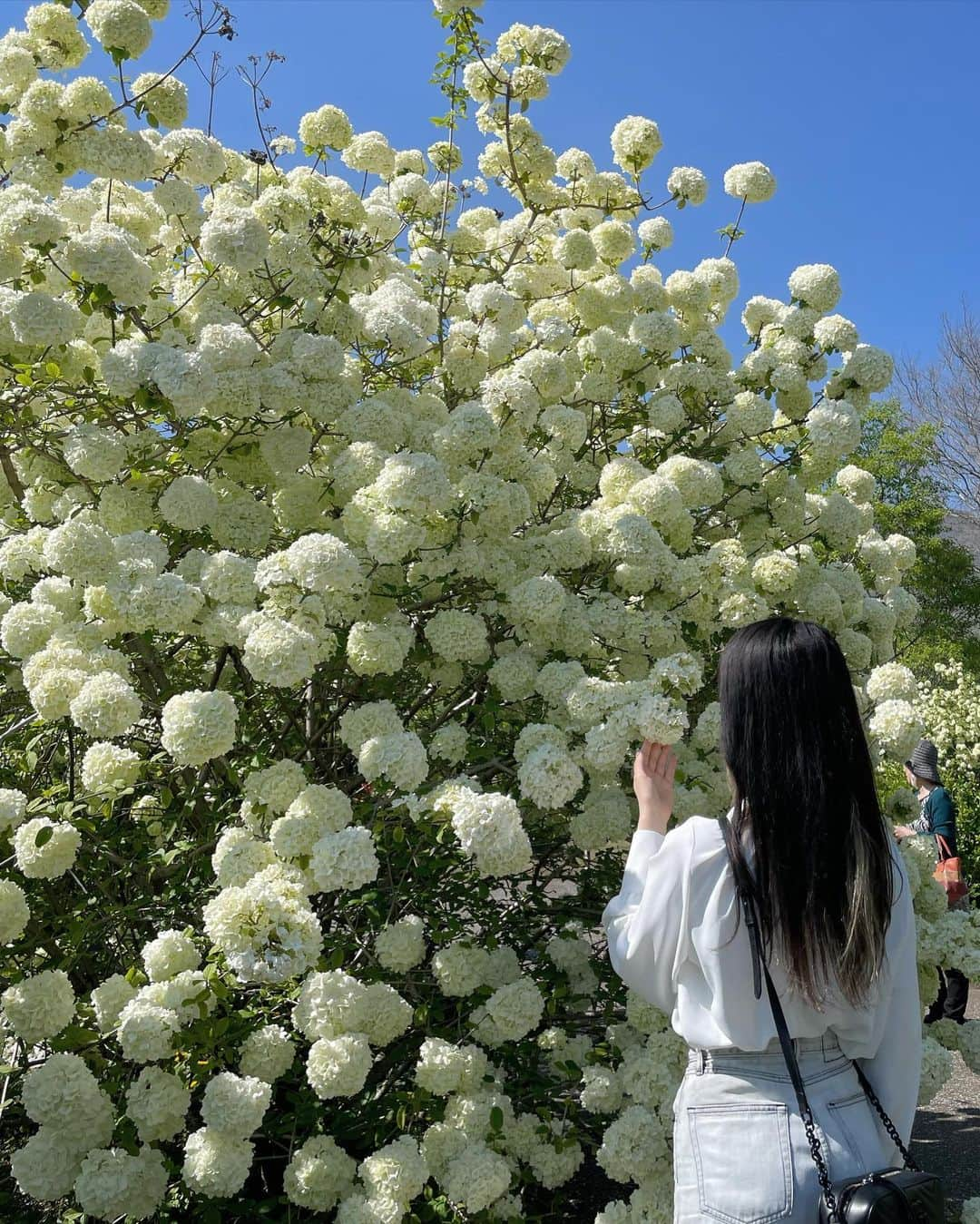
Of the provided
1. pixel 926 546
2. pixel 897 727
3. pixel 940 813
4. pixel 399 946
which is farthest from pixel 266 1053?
pixel 926 546

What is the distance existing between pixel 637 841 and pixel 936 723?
9612 mm

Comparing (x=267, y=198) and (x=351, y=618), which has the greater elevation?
(x=267, y=198)

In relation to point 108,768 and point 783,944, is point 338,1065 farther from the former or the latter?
point 783,944

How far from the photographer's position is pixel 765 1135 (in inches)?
69.4

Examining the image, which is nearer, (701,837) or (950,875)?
(701,837)

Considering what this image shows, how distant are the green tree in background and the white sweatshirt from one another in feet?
54.3

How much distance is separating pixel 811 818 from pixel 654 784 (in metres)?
0.46

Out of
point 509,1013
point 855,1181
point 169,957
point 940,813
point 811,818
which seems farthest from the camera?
point 940,813

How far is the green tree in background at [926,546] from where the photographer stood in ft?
59.4

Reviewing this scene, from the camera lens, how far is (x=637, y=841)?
203cm

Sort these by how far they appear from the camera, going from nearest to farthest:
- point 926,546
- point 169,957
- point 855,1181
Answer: point 855,1181 → point 169,957 → point 926,546

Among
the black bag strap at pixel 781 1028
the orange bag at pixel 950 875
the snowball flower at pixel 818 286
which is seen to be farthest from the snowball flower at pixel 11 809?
the orange bag at pixel 950 875

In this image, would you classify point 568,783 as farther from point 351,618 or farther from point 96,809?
point 96,809

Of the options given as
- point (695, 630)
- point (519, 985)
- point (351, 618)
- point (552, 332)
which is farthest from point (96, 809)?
point (552, 332)
